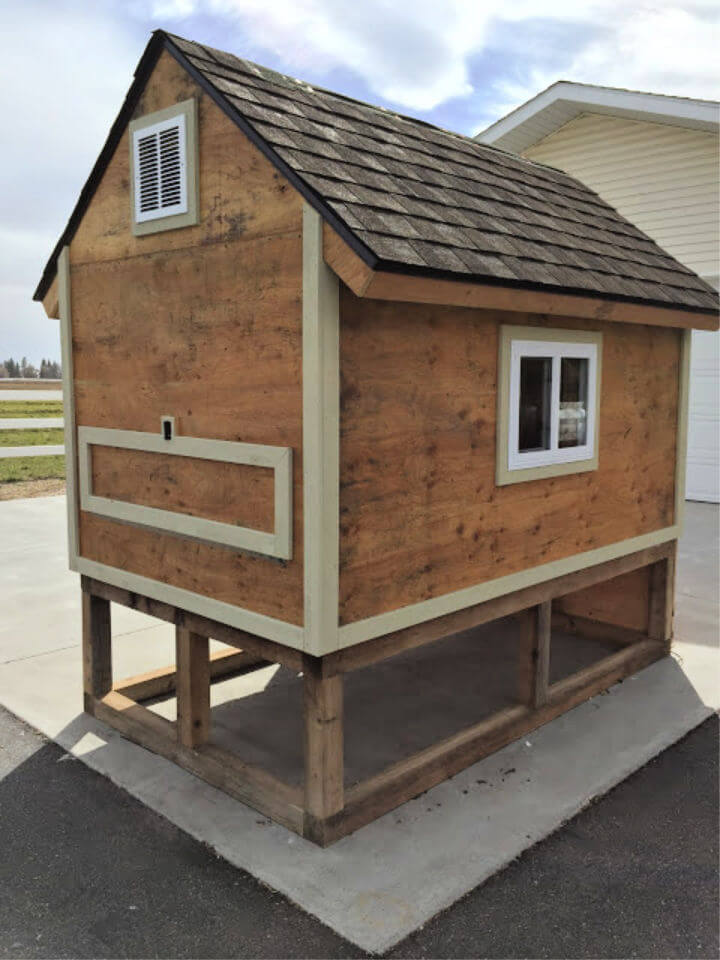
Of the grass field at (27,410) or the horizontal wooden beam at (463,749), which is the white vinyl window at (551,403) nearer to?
the horizontal wooden beam at (463,749)

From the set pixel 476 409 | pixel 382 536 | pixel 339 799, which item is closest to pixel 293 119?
pixel 476 409

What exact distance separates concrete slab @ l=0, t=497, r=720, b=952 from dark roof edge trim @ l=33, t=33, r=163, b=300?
2619mm

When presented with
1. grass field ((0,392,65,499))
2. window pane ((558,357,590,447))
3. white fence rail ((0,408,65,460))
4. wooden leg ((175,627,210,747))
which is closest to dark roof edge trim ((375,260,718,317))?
window pane ((558,357,590,447))

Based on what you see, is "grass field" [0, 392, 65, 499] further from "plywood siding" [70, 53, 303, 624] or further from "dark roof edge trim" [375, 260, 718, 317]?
"dark roof edge trim" [375, 260, 718, 317]

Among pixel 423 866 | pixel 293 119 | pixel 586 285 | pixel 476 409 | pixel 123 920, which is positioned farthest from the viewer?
pixel 586 285

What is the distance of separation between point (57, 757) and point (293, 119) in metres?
3.47

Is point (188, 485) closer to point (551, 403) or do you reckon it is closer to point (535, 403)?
point (535, 403)

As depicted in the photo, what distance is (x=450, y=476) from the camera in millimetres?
4000

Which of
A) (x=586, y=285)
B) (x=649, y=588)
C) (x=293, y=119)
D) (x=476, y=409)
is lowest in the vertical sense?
(x=649, y=588)

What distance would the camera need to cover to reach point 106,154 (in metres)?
4.37

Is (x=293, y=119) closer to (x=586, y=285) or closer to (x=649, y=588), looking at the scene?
(x=586, y=285)

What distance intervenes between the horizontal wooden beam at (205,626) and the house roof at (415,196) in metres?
1.74

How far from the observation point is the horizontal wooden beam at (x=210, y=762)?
12.5 feet

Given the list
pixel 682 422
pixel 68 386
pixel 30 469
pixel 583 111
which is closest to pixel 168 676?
pixel 68 386
